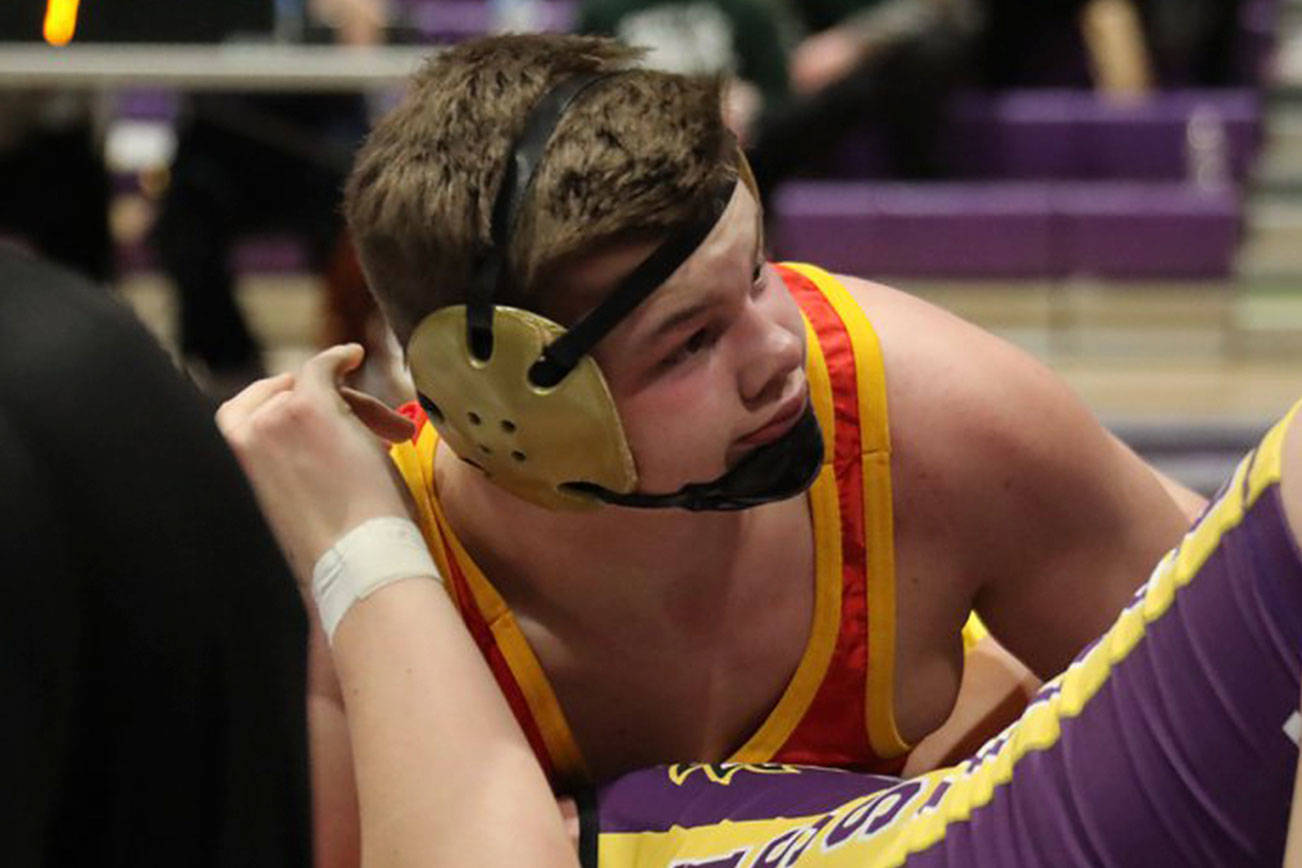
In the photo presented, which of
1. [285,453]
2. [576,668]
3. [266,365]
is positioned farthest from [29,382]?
[266,365]

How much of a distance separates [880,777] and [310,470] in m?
0.46

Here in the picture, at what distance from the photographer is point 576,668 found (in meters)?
1.63

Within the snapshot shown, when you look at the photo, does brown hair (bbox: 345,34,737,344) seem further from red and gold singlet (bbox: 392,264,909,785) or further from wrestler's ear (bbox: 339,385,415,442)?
red and gold singlet (bbox: 392,264,909,785)

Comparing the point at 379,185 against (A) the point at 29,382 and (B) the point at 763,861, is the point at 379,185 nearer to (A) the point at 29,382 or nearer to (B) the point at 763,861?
(B) the point at 763,861

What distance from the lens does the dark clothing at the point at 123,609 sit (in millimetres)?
692

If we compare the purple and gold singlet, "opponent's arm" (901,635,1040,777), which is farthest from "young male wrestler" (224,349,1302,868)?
"opponent's arm" (901,635,1040,777)

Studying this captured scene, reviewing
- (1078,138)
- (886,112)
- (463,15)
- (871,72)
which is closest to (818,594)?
(871,72)

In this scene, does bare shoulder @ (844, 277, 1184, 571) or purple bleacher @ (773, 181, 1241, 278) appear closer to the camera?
bare shoulder @ (844, 277, 1184, 571)

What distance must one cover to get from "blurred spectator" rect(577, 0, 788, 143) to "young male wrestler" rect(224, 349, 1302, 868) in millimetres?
3101

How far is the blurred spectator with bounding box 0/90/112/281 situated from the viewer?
4.41m

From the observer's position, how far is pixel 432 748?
1431 millimetres

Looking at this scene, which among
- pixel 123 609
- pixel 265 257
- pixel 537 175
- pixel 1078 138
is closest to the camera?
pixel 123 609

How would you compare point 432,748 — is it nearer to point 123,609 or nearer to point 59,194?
point 123,609

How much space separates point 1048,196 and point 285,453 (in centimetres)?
482
